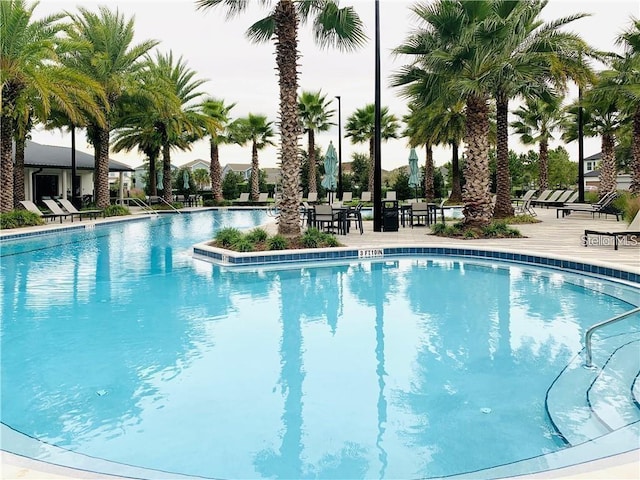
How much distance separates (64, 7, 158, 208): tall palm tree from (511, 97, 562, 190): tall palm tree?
73.2 feet

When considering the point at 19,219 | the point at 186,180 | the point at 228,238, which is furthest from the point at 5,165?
the point at 186,180

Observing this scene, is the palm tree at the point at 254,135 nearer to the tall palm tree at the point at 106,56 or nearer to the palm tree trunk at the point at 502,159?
the tall palm tree at the point at 106,56

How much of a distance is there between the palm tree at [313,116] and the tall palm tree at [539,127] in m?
12.4

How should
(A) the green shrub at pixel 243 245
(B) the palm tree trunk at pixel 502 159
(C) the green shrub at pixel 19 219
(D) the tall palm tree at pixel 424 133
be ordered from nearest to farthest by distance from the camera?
(A) the green shrub at pixel 243 245 → (C) the green shrub at pixel 19 219 → (B) the palm tree trunk at pixel 502 159 → (D) the tall palm tree at pixel 424 133

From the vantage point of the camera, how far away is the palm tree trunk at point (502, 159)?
1991 cm

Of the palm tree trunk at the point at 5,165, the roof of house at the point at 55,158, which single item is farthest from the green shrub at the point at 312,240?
the roof of house at the point at 55,158

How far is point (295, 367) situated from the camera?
5.64 m

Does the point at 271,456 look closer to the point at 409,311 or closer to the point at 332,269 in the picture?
the point at 409,311

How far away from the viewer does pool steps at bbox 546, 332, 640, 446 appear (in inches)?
163

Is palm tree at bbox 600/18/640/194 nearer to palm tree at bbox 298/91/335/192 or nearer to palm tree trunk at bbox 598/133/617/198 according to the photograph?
palm tree trunk at bbox 598/133/617/198

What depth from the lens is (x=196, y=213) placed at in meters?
32.1

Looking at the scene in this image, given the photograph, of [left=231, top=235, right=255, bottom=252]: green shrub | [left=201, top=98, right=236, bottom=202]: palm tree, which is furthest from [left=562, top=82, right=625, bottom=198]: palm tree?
[left=201, top=98, right=236, bottom=202]: palm tree

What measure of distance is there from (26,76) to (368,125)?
81.4ft

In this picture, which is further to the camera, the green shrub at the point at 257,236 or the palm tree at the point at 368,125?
the palm tree at the point at 368,125
